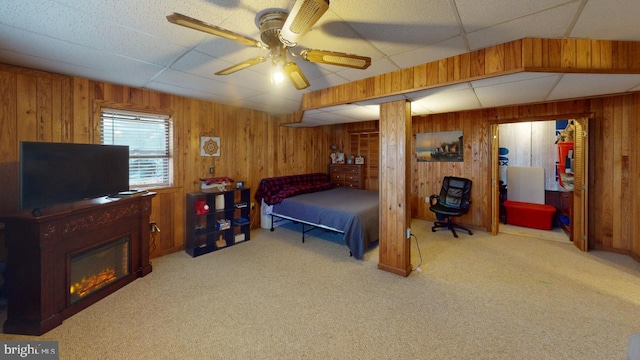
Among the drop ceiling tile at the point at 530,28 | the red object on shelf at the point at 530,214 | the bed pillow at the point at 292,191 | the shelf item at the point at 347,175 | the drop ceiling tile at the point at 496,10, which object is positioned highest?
the drop ceiling tile at the point at 530,28

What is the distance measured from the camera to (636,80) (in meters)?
2.45

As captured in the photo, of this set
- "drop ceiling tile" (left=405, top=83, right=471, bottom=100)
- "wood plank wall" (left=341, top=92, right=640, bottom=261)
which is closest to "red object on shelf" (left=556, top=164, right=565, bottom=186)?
"wood plank wall" (left=341, top=92, right=640, bottom=261)

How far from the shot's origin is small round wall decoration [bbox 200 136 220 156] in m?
4.01

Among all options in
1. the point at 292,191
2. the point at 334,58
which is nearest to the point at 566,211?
the point at 292,191

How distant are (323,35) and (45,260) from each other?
2986mm

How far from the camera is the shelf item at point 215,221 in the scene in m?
3.68

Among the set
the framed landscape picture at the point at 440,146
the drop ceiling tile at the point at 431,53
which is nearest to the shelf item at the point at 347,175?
the framed landscape picture at the point at 440,146

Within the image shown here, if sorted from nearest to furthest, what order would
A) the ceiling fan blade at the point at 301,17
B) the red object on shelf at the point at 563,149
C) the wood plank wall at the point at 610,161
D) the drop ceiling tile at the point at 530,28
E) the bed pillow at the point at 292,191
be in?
the ceiling fan blade at the point at 301,17
the drop ceiling tile at the point at 530,28
the wood plank wall at the point at 610,161
the bed pillow at the point at 292,191
the red object on shelf at the point at 563,149

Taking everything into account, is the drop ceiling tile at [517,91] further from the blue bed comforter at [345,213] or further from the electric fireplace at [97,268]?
the electric fireplace at [97,268]

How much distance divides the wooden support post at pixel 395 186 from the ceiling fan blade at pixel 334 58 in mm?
1315

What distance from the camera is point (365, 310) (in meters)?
2.33

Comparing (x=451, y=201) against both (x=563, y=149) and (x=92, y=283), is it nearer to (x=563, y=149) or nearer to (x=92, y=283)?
(x=563, y=149)

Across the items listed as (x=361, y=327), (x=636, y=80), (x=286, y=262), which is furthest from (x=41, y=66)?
(x=636, y=80)

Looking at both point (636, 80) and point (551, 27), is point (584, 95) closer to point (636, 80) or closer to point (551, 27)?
point (636, 80)
